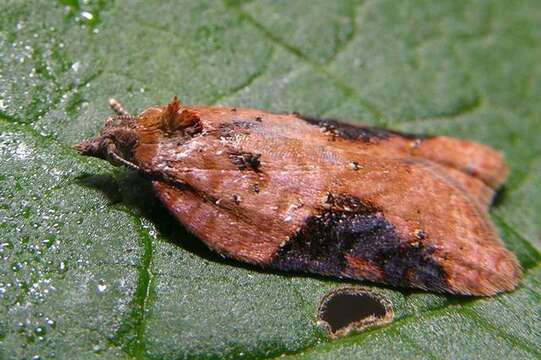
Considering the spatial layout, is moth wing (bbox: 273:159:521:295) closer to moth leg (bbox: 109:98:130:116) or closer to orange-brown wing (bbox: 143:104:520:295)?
orange-brown wing (bbox: 143:104:520:295)

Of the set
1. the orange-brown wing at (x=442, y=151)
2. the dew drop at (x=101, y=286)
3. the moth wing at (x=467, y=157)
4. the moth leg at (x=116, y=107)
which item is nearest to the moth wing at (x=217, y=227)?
the dew drop at (x=101, y=286)

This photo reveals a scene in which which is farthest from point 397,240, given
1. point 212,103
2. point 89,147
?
point 89,147

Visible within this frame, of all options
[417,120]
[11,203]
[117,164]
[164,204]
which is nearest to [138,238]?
[164,204]

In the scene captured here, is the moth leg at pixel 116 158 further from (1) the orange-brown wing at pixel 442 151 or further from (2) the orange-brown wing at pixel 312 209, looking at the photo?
(1) the orange-brown wing at pixel 442 151

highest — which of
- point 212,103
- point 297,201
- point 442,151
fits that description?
point 442,151

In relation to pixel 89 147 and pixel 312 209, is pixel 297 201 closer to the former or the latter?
pixel 312 209

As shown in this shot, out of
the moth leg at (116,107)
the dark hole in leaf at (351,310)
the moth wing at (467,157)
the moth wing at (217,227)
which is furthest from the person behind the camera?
the moth wing at (467,157)
